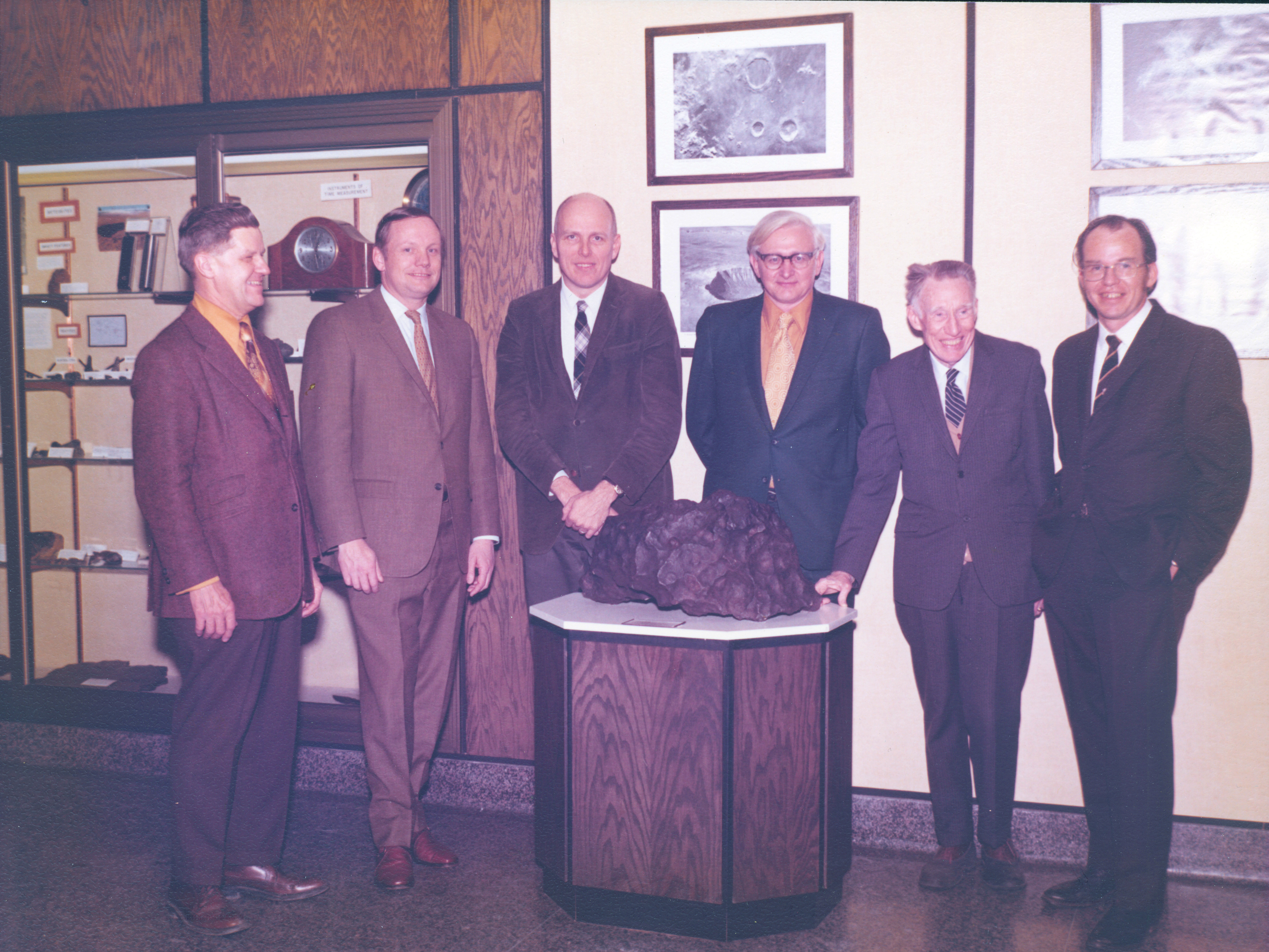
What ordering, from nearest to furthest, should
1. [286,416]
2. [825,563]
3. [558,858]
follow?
[558,858] < [286,416] < [825,563]

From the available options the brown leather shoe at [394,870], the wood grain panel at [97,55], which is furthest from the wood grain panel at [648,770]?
the wood grain panel at [97,55]

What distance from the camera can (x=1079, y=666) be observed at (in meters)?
2.70

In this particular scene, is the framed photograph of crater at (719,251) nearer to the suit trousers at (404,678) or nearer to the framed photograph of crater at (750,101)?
the framed photograph of crater at (750,101)

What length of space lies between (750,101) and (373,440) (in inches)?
72.9

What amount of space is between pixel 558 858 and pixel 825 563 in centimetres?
123

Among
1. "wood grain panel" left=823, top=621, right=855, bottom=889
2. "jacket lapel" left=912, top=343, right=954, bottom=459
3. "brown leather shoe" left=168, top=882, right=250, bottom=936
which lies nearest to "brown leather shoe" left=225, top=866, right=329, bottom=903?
"brown leather shoe" left=168, top=882, right=250, bottom=936

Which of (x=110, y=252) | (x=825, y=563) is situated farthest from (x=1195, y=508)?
(x=110, y=252)

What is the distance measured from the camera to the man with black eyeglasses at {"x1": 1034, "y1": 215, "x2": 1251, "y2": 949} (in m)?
2.48

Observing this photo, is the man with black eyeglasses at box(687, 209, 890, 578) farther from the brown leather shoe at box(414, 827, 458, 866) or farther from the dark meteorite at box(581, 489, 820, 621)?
the brown leather shoe at box(414, 827, 458, 866)

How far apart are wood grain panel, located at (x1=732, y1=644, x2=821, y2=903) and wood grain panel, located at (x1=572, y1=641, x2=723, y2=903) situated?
6 cm

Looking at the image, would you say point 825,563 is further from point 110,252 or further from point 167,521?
point 110,252

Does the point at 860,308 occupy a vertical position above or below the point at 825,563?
above

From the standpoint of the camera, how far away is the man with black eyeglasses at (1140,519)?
2.48m

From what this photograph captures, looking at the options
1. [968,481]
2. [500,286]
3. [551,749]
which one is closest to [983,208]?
[968,481]
